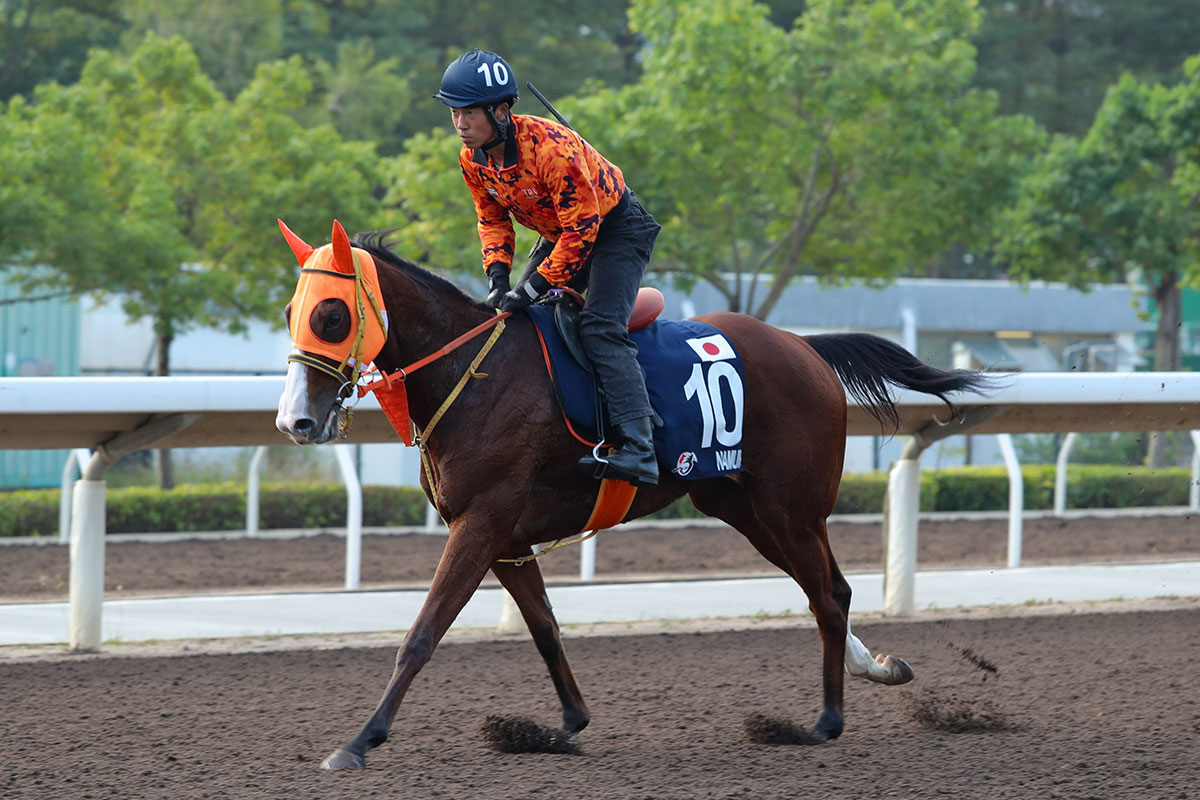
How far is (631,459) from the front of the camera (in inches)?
164

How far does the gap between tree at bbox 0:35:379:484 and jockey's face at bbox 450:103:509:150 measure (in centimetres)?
994

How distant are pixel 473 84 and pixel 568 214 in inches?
19.1

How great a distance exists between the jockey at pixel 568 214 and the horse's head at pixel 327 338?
1.78ft

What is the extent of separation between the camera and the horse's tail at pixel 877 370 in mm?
5199

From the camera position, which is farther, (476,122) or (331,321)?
(476,122)

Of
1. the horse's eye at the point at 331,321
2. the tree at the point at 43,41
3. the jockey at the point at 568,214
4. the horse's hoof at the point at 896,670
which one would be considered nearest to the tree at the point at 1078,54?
the tree at the point at 43,41

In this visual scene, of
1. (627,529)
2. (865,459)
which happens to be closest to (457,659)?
(627,529)

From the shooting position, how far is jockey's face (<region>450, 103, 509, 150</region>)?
408 cm

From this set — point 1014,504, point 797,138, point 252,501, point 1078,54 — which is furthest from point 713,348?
point 1078,54

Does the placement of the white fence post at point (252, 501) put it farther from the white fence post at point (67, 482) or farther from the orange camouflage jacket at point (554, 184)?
the orange camouflage jacket at point (554, 184)

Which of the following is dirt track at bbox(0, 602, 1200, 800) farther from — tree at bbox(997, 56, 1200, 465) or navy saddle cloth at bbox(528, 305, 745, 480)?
tree at bbox(997, 56, 1200, 465)

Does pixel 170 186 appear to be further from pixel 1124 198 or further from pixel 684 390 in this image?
pixel 1124 198

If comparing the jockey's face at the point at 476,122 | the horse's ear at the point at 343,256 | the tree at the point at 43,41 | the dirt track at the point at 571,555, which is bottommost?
the dirt track at the point at 571,555

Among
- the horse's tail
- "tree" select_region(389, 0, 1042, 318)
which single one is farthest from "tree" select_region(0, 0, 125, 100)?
the horse's tail
